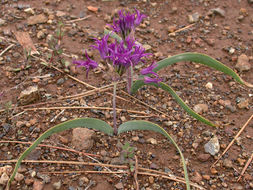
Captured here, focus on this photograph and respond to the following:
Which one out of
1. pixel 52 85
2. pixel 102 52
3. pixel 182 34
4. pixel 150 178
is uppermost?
pixel 102 52

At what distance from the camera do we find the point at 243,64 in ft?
10.3

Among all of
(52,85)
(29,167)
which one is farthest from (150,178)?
(52,85)

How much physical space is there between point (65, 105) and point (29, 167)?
0.67m

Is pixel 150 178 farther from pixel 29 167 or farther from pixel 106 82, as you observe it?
pixel 106 82

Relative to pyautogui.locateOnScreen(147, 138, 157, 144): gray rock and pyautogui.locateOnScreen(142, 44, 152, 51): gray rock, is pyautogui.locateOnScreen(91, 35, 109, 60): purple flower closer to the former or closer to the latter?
pyautogui.locateOnScreen(147, 138, 157, 144): gray rock

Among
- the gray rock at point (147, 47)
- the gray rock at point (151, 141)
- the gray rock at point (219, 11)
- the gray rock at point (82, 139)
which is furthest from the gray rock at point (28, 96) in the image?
the gray rock at point (219, 11)

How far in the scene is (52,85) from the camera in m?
2.90

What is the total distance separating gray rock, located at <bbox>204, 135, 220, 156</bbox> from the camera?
7.95 feet

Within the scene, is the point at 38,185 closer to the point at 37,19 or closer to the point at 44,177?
the point at 44,177

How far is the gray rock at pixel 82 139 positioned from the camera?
2.37m

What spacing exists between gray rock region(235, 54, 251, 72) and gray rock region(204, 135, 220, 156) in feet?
3.22

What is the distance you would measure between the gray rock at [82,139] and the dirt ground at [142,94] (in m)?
0.05

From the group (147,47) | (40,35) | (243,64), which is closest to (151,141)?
(147,47)

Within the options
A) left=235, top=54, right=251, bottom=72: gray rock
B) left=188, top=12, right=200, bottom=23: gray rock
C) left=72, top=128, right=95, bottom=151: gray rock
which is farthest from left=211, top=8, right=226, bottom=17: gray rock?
left=72, top=128, right=95, bottom=151: gray rock
